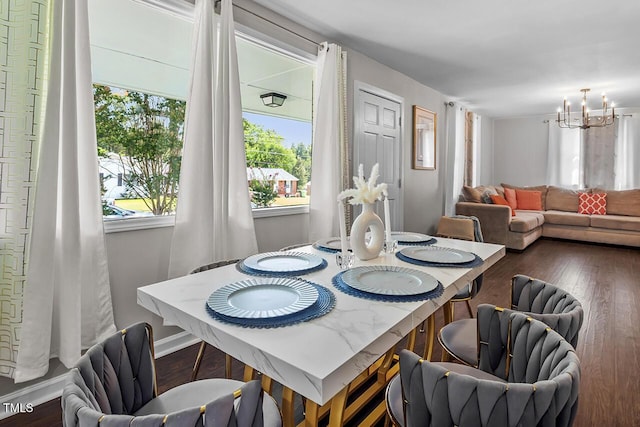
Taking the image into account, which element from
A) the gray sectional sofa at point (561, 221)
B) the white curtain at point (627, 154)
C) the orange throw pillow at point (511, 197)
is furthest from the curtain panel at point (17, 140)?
the white curtain at point (627, 154)

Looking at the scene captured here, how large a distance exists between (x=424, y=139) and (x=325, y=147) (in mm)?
2442

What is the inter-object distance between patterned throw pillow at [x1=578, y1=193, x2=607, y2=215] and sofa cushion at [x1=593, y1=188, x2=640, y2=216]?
9 cm

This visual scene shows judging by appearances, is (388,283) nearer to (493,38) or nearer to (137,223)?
(137,223)

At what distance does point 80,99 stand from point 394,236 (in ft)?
6.06

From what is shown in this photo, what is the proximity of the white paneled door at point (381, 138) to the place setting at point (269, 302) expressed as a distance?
2628 mm

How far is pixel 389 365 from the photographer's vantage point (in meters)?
1.92

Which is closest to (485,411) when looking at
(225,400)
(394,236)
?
(225,400)

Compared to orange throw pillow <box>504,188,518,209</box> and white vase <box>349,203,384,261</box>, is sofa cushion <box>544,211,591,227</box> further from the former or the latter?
white vase <box>349,203,384,261</box>

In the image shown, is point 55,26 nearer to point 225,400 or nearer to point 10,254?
point 10,254

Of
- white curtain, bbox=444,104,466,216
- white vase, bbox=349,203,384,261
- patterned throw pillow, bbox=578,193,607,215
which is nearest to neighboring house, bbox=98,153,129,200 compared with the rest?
white vase, bbox=349,203,384,261

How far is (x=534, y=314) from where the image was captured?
1.20 meters

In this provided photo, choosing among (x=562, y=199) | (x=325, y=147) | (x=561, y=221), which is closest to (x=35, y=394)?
(x=325, y=147)

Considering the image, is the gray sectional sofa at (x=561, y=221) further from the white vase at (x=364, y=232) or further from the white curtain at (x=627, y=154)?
the white vase at (x=364, y=232)

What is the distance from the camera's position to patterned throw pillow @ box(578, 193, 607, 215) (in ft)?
20.5
